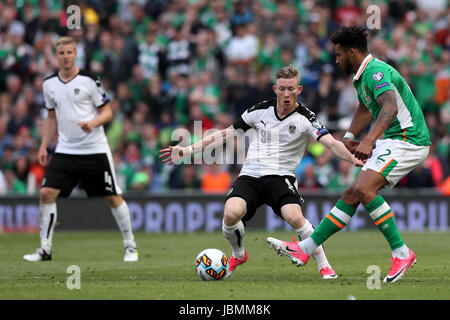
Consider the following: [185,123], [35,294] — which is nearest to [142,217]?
[185,123]

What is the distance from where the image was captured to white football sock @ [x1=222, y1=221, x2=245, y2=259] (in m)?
9.37

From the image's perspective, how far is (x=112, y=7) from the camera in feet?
76.6

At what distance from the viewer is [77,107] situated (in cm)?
1183

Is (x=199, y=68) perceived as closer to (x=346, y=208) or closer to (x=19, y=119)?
(x=19, y=119)

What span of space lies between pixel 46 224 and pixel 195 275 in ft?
9.48

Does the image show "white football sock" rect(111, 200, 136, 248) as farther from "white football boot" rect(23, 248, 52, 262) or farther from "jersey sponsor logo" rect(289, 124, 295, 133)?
"jersey sponsor logo" rect(289, 124, 295, 133)

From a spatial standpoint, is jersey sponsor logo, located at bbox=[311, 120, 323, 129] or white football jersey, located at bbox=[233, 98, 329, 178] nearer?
jersey sponsor logo, located at bbox=[311, 120, 323, 129]

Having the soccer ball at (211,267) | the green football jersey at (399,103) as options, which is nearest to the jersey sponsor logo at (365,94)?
the green football jersey at (399,103)

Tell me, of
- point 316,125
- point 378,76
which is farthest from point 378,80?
point 316,125

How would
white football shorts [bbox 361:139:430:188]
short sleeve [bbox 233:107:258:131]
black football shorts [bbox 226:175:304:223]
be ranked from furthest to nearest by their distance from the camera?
short sleeve [bbox 233:107:258:131]
black football shorts [bbox 226:175:304:223]
white football shorts [bbox 361:139:430:188]

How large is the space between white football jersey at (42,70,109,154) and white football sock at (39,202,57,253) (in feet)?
2.51

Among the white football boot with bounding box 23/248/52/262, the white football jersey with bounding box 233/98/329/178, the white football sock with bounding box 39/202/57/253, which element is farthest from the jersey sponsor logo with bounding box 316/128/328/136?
the white football boot with bounding box 23/248/52/262

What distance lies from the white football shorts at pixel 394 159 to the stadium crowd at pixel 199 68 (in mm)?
9852

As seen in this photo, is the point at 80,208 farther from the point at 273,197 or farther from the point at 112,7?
the point at 273,197
